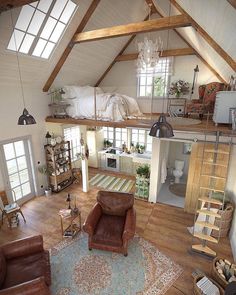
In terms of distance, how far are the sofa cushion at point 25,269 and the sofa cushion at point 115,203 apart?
1.54m

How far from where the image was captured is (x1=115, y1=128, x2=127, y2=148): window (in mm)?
7812

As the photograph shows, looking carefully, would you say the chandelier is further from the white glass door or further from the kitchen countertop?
the white glass door

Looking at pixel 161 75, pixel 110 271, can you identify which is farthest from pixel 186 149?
pixel 110 271

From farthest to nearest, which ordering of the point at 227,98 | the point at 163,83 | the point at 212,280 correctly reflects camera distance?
1. the point at 163,83
2. the point at 227,98
3. the point at 212,280

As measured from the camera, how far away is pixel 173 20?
138 inches

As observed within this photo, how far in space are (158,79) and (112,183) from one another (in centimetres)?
417

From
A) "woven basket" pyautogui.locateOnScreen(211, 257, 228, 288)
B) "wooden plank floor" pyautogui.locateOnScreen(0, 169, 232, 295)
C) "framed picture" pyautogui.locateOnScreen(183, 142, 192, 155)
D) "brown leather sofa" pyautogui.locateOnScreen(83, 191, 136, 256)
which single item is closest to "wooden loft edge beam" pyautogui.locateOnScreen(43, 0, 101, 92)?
"wooden plank floor" pyautogui.locateOnScreen(0, 169, 232, 295)

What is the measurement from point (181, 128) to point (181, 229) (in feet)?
7.91

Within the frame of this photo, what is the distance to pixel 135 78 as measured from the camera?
23.2 feet

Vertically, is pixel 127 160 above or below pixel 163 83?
below

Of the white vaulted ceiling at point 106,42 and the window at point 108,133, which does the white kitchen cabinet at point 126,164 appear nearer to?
the window at point 108,133

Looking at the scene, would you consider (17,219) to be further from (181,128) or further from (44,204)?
(181,128)

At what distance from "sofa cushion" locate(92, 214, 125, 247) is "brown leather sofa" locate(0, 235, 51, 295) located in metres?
1.00

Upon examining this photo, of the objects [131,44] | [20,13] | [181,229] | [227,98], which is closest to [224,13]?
[227,98]
